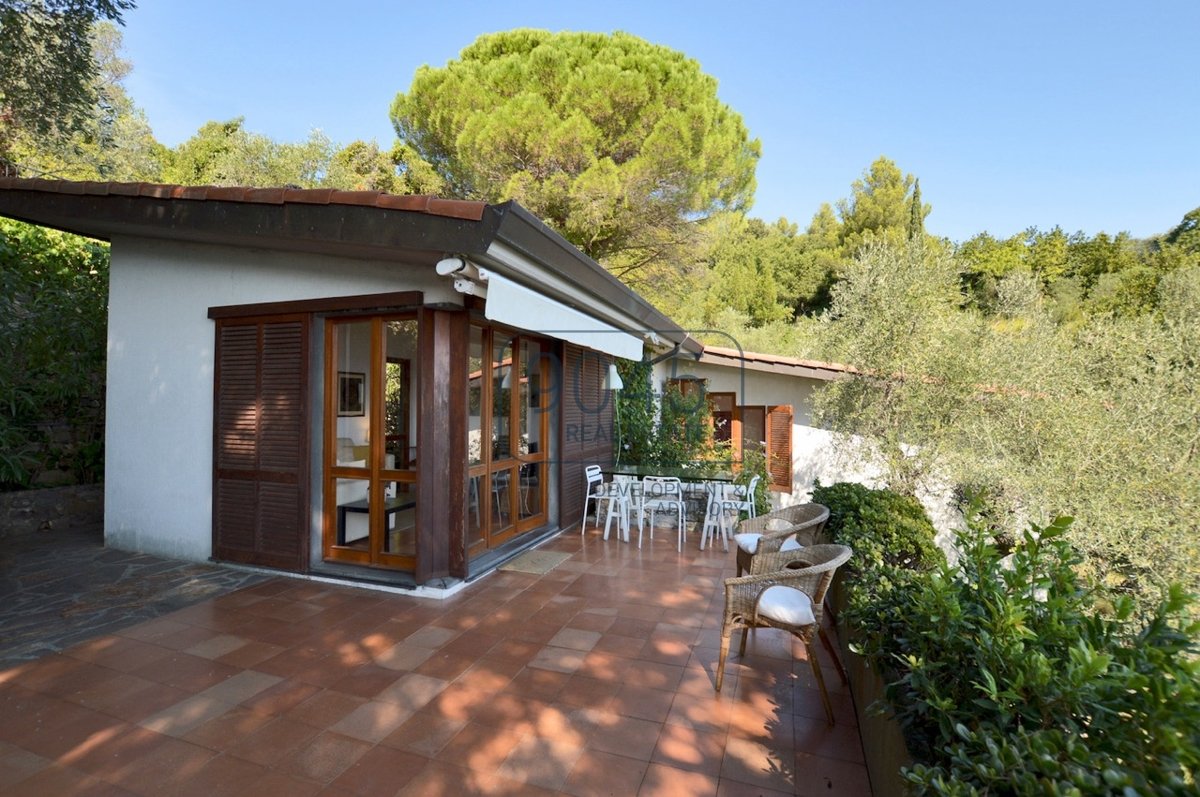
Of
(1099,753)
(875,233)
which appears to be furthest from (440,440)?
(875,233)

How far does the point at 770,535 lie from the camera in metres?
5.58

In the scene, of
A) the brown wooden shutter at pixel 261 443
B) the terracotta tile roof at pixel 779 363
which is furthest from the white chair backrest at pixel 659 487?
the brown wooden shutter at pixel 261 443

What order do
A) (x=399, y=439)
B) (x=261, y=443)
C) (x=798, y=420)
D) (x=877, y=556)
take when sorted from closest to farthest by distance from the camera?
(x=877, y=556) < (x=261, y=443) < (x=399, y=439) < (x=798, y=420)

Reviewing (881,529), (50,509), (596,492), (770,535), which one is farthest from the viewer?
(596,492)

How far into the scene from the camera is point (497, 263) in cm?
574

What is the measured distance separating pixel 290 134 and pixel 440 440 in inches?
1119

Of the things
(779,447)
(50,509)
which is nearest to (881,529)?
(779,447)

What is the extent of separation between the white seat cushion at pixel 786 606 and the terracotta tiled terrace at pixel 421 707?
634 millimetres

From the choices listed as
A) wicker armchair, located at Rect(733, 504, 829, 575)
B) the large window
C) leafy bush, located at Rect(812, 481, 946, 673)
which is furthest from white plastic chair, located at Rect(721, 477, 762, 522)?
the large window

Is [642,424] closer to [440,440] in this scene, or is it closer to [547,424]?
[547,424]

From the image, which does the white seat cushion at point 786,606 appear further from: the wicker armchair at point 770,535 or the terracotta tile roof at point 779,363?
the terracotta tile roof at point 779,363

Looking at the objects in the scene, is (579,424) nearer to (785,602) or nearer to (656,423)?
(656,423)

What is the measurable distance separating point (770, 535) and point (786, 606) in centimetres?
133

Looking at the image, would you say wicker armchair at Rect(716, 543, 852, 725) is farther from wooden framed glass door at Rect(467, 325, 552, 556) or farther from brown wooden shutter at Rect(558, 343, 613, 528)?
brown wooden shutter at Rect(558, 343, 613, 528)
